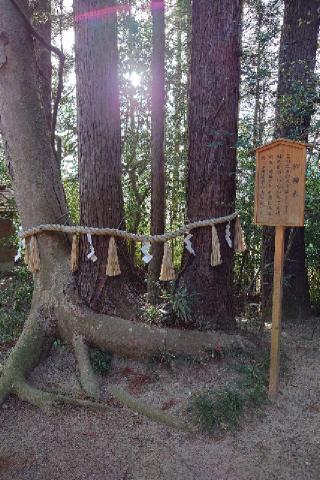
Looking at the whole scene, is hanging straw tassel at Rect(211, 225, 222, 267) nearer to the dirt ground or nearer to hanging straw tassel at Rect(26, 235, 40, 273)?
the dirt ground

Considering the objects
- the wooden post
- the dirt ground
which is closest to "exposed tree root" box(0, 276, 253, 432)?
the dirt ground

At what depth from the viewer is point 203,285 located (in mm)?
3936

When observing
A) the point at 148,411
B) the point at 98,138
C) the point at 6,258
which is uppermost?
the point at 98,138

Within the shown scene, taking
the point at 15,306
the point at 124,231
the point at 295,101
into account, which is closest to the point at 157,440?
the point at 124,231

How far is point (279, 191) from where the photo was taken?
10.0 ft

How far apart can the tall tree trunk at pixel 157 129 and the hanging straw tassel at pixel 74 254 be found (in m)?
1.00

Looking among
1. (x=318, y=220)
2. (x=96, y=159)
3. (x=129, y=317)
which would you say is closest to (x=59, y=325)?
(x=129, y=317)

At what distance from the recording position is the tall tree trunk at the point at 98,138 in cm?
356

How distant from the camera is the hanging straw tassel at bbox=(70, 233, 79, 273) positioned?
3.68 meters

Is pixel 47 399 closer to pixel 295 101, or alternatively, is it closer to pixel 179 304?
pixel 179 304

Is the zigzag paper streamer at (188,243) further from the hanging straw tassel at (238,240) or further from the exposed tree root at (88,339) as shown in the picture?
the exposed tree root at (88,339)

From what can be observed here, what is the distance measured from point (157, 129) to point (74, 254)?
1937 mm

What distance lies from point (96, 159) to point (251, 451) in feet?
8.64

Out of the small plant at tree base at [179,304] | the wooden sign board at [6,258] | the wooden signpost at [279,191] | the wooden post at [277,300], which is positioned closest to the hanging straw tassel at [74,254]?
the small plant at tree base at [179,304]
